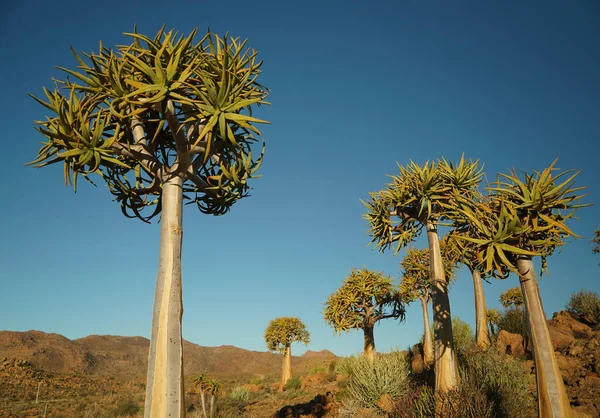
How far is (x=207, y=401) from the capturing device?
877 inches

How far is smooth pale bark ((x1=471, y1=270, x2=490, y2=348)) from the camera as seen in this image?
50.9 feet

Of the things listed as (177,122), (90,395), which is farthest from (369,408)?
(90,395)

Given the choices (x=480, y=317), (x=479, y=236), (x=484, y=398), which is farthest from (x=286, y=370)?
(x=479, y=236)

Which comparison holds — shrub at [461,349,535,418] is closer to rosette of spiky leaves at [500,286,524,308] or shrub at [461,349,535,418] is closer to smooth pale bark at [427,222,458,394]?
smooth pale bark at [427,222,458,394]

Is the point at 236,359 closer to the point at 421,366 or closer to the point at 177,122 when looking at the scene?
the point at 421,366

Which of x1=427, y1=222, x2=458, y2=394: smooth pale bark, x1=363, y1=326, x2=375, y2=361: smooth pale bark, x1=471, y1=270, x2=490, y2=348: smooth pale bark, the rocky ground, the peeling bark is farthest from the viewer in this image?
x1=363, y1=326, x2=375, y2=361: smooth pale bark

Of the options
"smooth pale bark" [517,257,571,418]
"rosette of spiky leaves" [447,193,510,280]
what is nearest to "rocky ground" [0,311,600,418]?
"smooth pale bark" [517,257,571,418]

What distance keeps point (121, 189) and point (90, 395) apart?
2980cm

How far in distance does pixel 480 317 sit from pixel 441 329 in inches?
324

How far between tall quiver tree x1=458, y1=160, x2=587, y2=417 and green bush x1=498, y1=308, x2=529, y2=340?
1219 cm

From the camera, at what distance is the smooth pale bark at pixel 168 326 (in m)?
4.91

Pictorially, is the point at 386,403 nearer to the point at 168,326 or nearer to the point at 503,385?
the point at 503,385

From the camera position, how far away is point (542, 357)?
5.62 metres

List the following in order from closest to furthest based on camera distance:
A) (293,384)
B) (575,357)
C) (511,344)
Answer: (575,357), (511,344), (293,384)
